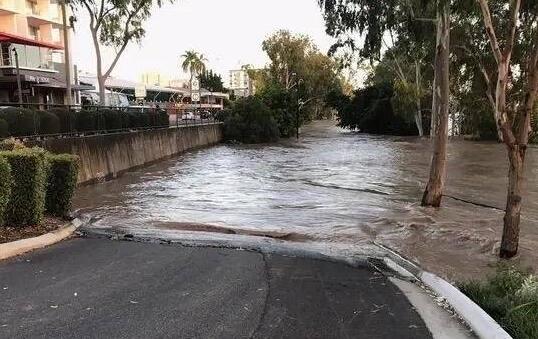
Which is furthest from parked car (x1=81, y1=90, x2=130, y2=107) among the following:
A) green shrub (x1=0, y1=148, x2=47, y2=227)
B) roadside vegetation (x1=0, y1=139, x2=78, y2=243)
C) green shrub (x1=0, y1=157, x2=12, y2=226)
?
green shrub (x1=0, y1=157, x2=12, y2=226)

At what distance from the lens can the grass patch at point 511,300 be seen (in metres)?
4.92

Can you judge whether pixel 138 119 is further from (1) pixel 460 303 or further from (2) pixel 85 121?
(1) pixel 460 303

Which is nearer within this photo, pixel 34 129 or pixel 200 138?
pixel 34 129

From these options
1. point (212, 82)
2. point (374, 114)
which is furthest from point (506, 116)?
point (212, 82)

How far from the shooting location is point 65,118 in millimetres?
17984

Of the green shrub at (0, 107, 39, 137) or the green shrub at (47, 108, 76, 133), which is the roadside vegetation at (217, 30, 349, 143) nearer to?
the green shrub at (47, 108, 76, 133)

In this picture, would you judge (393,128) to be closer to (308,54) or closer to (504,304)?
(308,54)

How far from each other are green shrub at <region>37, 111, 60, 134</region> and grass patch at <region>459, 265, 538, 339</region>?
13.3m

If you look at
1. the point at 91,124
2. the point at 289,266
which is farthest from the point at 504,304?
the point at 91,124

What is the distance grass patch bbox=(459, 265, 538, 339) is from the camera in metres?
4.92

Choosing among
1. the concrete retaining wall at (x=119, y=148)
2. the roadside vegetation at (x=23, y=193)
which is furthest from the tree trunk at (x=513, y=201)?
the concrete retaining wall at (x=119, y=148)

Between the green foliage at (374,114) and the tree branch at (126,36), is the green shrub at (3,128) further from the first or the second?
the green foliage at (374,114)

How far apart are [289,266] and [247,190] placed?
35.3ft

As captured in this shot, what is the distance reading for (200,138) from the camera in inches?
1531
